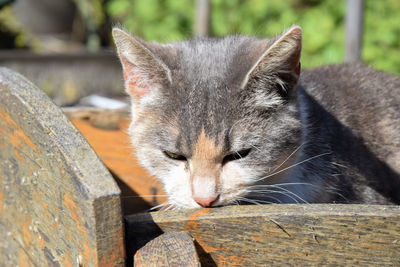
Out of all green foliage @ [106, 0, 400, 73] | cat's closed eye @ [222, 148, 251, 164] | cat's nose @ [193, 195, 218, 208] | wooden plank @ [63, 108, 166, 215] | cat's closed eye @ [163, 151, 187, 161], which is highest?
green foliage @ [106, 0, 400, 73]

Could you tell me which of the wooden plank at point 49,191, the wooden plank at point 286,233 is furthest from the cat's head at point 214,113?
the wooden plank at point 49,191

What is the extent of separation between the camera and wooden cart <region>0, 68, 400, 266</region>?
1.25m

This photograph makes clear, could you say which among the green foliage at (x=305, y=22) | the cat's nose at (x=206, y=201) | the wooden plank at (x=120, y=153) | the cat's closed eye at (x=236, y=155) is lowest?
the wooden plank at (x=120, y=153)

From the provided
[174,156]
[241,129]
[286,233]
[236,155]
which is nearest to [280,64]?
[241,129]

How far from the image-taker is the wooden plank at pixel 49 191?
1222 millimetres

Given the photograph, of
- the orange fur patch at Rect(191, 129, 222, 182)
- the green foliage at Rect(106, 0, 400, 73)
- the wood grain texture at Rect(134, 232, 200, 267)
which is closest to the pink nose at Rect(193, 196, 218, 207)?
the orange fur patch at Rect(191, 129, 222, 182)

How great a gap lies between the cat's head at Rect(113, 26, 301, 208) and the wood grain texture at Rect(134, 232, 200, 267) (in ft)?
1.55

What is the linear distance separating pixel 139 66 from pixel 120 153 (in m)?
0.72

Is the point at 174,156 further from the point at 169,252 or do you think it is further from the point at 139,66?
the point at 169,252

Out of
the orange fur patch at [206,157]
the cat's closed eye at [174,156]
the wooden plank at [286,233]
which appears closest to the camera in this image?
the wooden plank at [286,233]

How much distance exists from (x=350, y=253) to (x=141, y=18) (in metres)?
6.58

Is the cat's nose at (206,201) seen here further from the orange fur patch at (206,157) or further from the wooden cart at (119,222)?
the wooden cart at (119,222)

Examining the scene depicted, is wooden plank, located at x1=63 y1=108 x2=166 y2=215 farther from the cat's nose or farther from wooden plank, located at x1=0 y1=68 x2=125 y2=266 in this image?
wooden plank, located at x1=0 y1=68 x2=125 y2=266

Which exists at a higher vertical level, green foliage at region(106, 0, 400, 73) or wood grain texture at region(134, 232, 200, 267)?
green foliage at region(106, 0, 400, 73)
